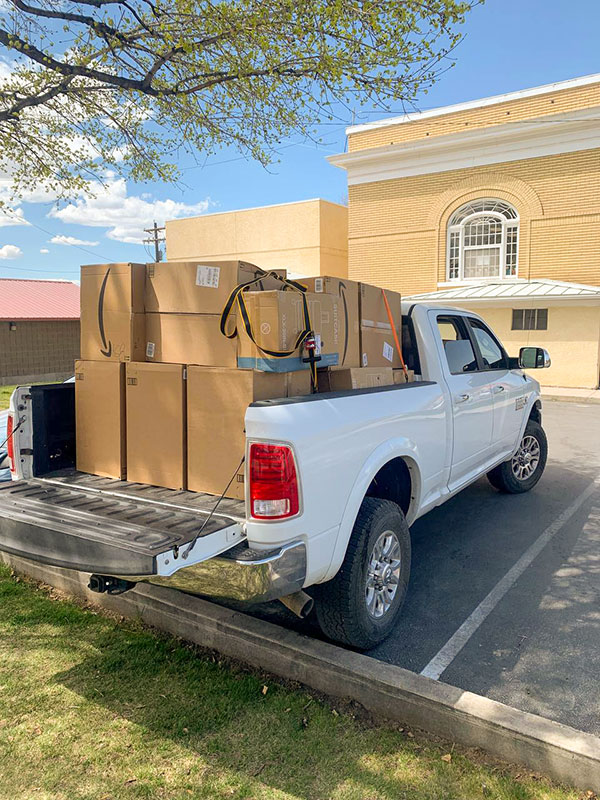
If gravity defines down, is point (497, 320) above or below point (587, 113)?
below

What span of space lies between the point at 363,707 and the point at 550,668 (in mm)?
1124

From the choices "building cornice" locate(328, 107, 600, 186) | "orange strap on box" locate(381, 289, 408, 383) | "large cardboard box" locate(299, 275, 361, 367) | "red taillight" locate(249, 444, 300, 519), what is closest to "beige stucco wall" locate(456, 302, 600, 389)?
"building cornice" locate(328, 107, 600, 186)

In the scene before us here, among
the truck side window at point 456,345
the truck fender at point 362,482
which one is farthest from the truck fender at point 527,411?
the truck fender at point 362,482

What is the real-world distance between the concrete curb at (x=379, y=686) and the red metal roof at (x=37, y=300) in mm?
23040

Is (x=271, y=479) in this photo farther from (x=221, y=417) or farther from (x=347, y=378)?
(x=347, y=378)

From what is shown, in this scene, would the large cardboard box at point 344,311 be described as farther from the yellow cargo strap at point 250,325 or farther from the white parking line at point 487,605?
the white parking line at point 487,605

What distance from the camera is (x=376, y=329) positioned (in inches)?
178

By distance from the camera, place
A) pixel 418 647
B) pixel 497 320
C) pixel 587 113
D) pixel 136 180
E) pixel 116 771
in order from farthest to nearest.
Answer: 1. pixel 497 320
2. pixel 587 113
3. pixel 136 180
4. pixel 418 647
5. pixel 116 771

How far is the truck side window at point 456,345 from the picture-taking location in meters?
5.33

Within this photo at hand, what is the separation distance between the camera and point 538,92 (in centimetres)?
1845

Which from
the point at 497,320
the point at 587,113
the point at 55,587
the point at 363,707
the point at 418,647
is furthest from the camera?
the point at 497,320

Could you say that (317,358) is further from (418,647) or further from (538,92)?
(538,92)

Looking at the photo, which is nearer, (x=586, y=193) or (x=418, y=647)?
(x=418, y=647)

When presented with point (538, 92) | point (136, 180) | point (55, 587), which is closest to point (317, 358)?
point (55, 587)
